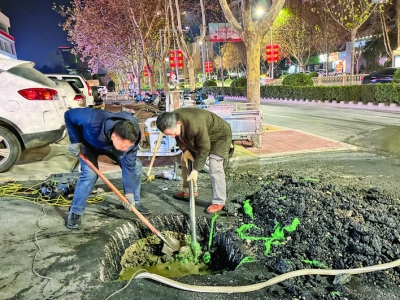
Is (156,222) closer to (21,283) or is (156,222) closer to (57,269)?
(57,269)

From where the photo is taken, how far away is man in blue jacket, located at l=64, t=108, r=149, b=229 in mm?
3383

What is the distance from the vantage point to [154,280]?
9.78 feet

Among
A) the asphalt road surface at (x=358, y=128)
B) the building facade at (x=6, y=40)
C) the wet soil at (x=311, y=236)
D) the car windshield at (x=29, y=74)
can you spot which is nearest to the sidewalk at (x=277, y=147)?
the asphalt road surface at (x=358, y=128)

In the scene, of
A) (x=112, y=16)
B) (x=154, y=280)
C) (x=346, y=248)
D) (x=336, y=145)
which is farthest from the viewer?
(x=112, y=16)

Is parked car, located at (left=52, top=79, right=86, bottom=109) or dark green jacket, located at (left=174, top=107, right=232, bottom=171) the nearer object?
dark green jacket, located at (left=174, top=107, right=232, bottom=171)

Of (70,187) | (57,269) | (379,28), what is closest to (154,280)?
(57,269)

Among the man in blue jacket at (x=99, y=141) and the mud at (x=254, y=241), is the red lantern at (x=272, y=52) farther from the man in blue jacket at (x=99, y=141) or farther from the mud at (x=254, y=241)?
the man in blue jacket at (x=99, y=141)

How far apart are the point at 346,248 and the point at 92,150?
291 cm

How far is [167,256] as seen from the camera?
3.91m

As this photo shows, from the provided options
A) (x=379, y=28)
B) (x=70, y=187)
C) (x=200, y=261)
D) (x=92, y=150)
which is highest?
(x=379, y=28)

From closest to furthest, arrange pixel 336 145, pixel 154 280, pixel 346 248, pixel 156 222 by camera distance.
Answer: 1. pixel 154 280
2. pixel 346 248
3. pixel 156 222
4. pixel 336 145

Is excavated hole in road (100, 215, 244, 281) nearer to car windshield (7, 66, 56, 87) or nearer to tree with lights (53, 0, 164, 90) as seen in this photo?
car windshield (7, 66, 56, 87)

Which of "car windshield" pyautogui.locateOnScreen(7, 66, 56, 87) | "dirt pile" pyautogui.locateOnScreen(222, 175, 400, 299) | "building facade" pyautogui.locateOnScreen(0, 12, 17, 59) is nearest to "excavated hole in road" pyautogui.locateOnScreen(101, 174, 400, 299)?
"dirt pile" pyautogui.locateOnScreen(222, 175, 400, 299)

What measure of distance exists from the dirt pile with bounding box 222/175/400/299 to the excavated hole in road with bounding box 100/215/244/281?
0.29m
